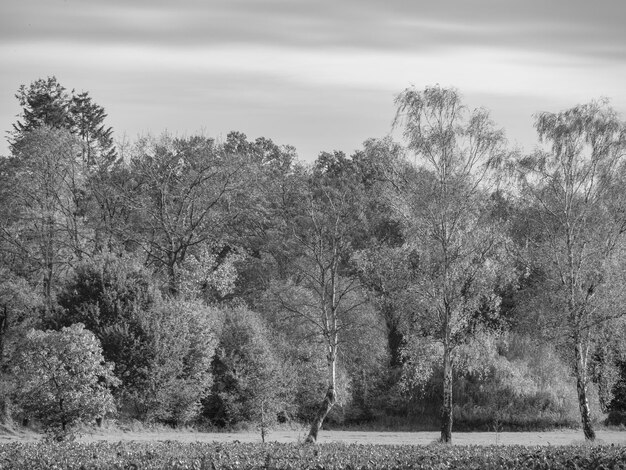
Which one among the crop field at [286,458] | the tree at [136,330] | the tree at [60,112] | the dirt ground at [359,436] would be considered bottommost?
the dirt ground at [359,436]

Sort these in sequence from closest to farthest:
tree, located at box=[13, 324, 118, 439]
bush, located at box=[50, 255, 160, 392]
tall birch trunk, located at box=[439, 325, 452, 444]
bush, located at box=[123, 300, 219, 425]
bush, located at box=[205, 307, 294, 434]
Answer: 1. tree, located at box=[13, 324, 118, 439]
2. tall birch trunk, located at box=[439, 325, 452, 444]
3. bush, located at box=[50, 255, 160, 392]
4. bush, located at box=[123, 300, 219, 425]
5. bush, located at box=[205, 307, 294, 434]

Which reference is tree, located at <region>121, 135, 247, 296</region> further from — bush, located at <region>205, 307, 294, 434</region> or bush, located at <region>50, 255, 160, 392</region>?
bush, located at <region>50, 255, 160, 392</region>

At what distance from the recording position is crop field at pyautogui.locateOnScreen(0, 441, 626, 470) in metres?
22.1

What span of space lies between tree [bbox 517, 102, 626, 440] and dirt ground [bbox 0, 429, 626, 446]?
5.90 meters

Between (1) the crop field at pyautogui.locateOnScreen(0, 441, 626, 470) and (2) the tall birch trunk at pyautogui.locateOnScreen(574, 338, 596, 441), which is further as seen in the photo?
(2) the tall birch trunk at pyautogui.locateOnScreen(574, 338, 596, 441)

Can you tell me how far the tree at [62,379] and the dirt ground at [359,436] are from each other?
7050 mm

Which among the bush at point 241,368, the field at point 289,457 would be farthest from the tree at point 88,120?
the field at point 289,457

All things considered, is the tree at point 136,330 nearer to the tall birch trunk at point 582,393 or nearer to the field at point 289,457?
the tall birch trunk at point 582,393

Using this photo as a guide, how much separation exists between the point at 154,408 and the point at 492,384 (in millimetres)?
22933

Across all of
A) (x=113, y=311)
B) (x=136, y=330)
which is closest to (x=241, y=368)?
(x=136, y=330)

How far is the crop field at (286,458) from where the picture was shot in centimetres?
2211

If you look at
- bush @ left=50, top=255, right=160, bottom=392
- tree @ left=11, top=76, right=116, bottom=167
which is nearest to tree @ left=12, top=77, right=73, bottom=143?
tree @ left=11, top=76, right=116, bottom=167

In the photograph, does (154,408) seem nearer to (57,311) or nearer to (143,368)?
(143,368)

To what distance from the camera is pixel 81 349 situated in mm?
35062
